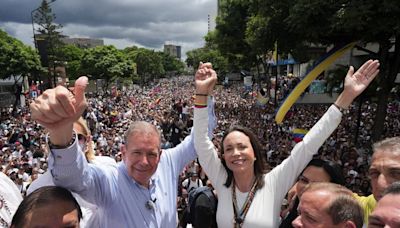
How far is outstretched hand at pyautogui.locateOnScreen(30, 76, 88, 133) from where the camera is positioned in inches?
A: 49.1

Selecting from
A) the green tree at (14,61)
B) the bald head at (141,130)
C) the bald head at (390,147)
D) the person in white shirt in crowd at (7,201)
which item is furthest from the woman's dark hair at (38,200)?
the green tree at (14,61)

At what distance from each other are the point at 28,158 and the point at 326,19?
1114 cm

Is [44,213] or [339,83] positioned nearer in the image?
[44,213]

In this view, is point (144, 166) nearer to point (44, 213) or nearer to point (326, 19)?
point (44, 213)

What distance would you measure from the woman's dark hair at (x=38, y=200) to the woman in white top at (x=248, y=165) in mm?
1113

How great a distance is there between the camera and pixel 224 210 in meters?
2.21

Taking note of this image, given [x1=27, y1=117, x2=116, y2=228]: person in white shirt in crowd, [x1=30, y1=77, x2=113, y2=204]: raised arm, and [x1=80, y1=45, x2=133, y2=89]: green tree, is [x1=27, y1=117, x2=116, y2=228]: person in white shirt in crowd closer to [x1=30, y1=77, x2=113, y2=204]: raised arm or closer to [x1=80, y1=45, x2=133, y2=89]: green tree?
[x1=30, y1=77, x2=113, y2=204]: raised arm

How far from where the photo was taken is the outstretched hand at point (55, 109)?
1247 millimetres

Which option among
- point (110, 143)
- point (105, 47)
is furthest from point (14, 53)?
point (105, 47)

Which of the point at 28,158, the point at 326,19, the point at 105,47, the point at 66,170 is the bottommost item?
the point at 28,158

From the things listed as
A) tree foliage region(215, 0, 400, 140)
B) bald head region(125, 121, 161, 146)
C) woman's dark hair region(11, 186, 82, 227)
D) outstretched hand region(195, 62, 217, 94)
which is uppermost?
tree foliage region(215, 0, 400, 140)

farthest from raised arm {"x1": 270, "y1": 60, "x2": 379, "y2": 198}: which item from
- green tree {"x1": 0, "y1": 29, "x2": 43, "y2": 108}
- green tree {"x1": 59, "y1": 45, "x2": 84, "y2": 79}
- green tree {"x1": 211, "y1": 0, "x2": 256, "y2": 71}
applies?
green tree {"x1": 59, "y1": 45, "x2": 84, "y2": 79}

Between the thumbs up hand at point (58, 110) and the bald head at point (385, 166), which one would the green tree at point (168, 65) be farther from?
the thumbs up hand at point (58, 110)

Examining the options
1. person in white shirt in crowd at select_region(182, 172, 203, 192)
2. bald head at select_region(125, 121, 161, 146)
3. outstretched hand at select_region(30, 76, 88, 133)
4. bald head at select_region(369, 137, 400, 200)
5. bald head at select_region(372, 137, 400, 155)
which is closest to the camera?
outstretched hand at select_region(30, 76, 88, 133)
